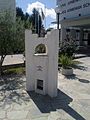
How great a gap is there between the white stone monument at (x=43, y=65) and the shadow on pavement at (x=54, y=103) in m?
0.27

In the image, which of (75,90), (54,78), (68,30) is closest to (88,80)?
(75,90)

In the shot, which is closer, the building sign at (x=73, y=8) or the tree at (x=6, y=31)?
the tree at (x=6, y=31)

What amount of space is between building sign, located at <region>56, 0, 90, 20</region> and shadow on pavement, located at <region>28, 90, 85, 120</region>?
1965 cm

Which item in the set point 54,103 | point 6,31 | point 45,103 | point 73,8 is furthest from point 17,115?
point 73,8

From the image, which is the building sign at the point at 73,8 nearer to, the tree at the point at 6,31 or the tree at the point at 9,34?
the tree at the point at 9,34

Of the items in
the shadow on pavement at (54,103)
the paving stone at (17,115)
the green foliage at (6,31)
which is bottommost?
the paving stone at (17,115)

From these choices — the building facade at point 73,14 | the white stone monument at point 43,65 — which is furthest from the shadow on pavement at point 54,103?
the building facade at point 73,14

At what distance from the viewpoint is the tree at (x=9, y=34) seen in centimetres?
1170

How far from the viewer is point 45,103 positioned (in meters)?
7.51

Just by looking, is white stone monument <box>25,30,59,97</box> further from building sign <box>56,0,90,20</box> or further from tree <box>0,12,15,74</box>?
building sign <box>56,0,90,20</box>

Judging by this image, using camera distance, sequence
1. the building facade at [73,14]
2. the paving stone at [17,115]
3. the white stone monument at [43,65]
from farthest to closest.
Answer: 1. the building facade at [73,14]
2. the white stone monument at [43,65]
3. the paving stone at [17,115]

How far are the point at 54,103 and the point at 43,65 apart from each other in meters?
1.42

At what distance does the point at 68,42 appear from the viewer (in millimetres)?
17203

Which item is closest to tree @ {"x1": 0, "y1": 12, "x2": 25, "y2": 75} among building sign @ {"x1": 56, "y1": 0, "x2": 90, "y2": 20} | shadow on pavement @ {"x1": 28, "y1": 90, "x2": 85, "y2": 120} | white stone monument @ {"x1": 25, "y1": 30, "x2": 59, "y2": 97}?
white stone monument @ {"x1": 25, "y1": 30, "x2": 59, "y2": 97}
